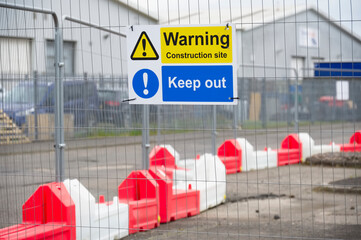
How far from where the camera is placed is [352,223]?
6926 mm

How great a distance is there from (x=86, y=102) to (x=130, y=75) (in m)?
3.24

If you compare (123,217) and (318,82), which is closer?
(123,217)

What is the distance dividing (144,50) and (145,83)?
300 millimetres

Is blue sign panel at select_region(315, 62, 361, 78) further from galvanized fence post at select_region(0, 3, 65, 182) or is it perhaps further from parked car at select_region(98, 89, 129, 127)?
parked car at select_region(98, 89, 129, 127)

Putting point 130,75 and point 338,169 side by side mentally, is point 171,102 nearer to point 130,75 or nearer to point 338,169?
point 130,75

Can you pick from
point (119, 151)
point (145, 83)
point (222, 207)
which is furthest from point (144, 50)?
point (222, 207)

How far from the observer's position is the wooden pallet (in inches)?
254

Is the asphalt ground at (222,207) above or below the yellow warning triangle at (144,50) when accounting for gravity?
below

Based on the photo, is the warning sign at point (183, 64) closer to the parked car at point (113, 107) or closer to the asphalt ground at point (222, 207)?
the asphalt ground at point (222, 207)

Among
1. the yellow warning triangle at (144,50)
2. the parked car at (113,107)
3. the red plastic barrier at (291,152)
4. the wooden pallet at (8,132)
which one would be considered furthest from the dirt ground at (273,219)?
the red plastic barrier at (291,152)

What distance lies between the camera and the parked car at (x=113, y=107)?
754 cm

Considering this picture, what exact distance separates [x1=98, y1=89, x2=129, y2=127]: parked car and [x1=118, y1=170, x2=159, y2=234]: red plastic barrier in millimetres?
1093

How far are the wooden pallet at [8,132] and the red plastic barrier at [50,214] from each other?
4.17 ft

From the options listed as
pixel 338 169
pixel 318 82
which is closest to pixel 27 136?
pixel 338 169
